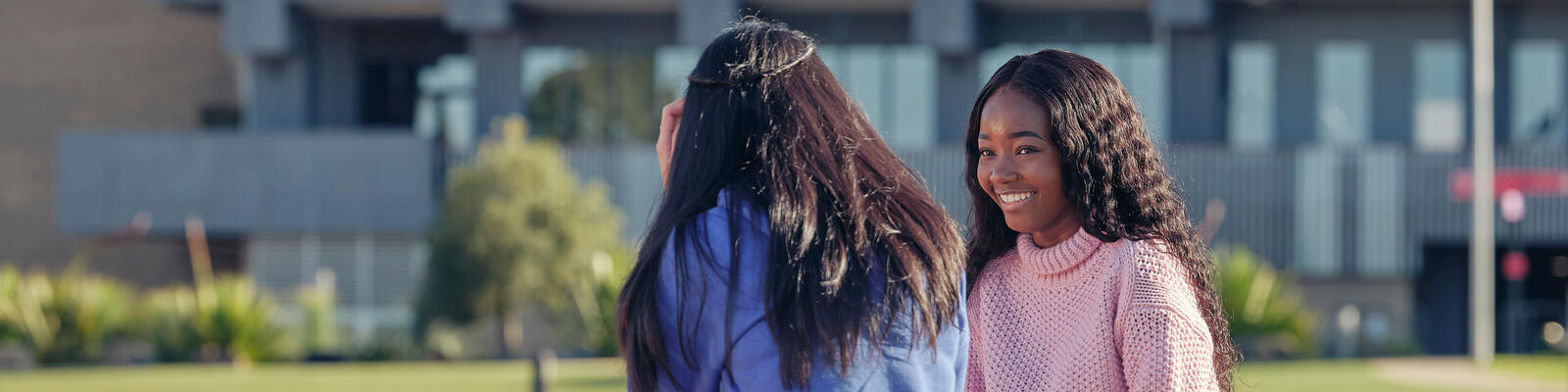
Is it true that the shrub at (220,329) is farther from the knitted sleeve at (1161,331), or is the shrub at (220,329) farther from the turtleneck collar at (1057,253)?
the knitted sleeve at (1161,331)

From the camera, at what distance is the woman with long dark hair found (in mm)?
2139

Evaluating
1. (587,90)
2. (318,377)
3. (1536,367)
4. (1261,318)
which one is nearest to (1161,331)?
(318,377)

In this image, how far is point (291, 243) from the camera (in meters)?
26.9

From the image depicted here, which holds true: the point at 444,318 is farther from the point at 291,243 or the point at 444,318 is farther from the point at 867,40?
the point at 867,40

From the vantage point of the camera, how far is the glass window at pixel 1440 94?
2653 cm

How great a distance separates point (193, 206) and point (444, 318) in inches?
258

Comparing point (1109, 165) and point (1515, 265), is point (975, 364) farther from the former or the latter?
point (1515, 265)

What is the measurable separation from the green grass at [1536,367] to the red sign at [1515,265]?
125 inches

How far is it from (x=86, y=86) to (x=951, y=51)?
15.8 metres

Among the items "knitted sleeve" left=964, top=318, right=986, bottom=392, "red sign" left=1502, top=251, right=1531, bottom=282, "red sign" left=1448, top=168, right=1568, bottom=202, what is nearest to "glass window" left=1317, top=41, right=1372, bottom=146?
"red sign" left=1448, top=168, right=1568, bottom=202

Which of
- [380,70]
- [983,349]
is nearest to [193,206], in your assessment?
[380,70]

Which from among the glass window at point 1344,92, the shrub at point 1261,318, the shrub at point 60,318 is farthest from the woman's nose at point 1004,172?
the glass window at point 1344,92

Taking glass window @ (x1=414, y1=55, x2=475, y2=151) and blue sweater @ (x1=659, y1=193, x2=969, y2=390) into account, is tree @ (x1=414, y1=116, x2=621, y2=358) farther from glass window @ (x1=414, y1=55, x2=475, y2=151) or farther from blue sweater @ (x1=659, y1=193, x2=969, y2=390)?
blue sweater @ (x1=659, y1=193, x2=969, y2=390)

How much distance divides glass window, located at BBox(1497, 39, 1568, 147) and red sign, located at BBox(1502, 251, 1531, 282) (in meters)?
1.88
